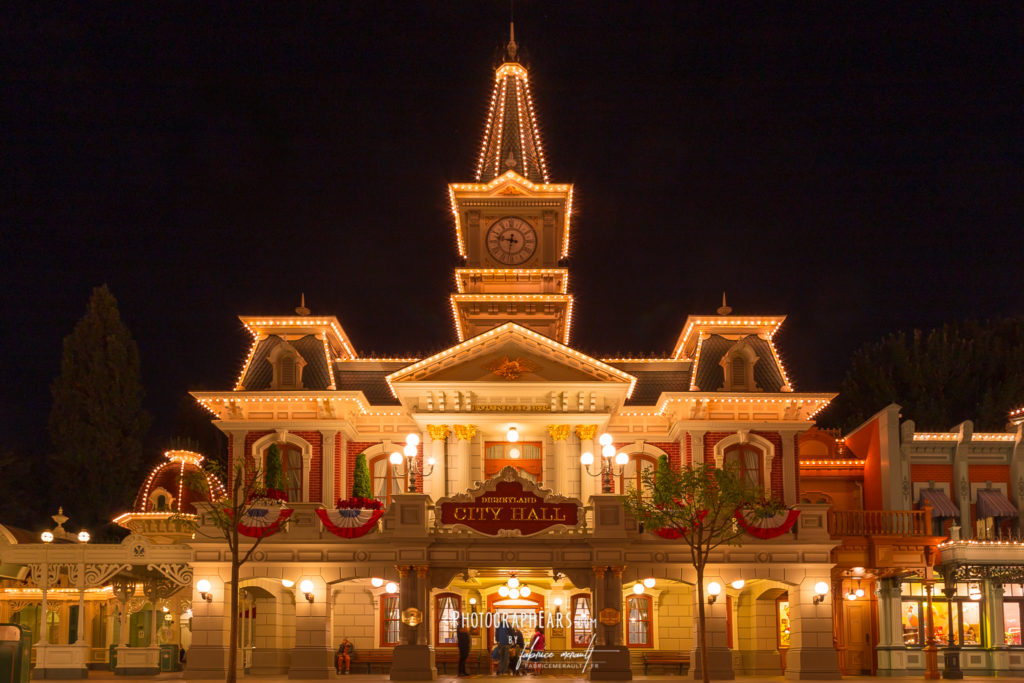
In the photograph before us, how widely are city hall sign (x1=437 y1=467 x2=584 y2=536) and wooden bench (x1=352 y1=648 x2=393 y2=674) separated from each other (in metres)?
7.42

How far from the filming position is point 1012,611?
43.2 meters

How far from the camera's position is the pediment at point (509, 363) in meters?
41.3

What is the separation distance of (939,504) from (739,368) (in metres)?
9.00

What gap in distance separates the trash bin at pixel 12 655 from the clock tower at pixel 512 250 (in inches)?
1041

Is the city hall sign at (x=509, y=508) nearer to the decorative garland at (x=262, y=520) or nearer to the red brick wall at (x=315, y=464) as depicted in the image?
the decorative garland at (x=262, y=520)

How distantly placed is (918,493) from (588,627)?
1324 centimetres

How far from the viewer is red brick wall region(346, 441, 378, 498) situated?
1724 inches

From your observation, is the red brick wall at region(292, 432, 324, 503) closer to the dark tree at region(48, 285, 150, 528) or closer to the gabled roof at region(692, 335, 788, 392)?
the gabled roof at region(692, 335, 788, 392)

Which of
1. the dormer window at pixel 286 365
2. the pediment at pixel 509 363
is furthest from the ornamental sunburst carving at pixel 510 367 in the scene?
the dormer window at pixel 286 365

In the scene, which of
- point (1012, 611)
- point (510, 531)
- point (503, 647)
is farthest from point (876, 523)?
point (503, 647)

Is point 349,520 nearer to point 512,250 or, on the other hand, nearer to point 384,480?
point 384,480

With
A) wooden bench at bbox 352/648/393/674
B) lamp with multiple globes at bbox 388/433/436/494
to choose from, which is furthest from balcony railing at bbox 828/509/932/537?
wooden bench at bbox 352/648/393/674

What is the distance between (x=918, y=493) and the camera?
44.7 m

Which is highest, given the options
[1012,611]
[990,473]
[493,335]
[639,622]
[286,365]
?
[493,335]
